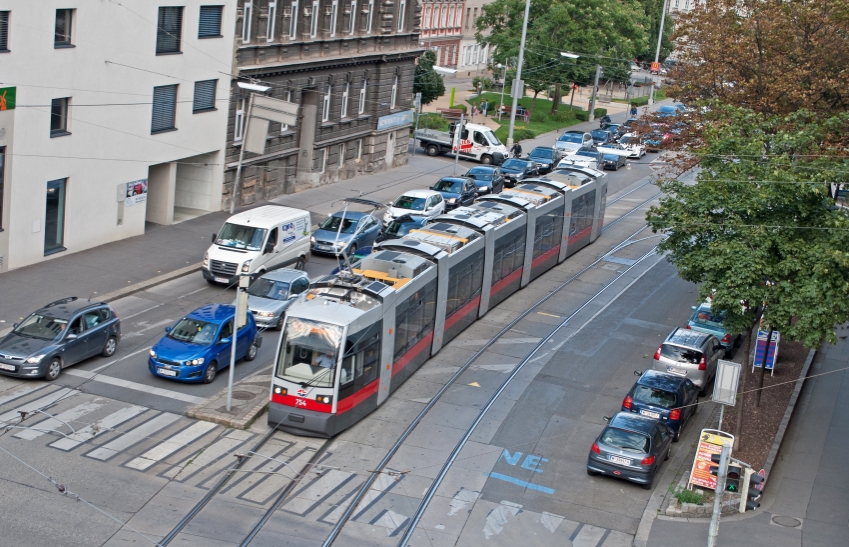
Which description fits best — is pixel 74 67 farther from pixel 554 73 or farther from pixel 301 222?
pixel 554 73

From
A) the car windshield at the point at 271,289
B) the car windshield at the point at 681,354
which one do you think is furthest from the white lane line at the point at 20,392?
the car windshield at the point at 681,354

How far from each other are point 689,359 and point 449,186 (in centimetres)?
2032

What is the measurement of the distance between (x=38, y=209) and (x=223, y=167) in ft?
33.2

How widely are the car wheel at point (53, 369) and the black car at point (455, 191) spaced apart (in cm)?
2293

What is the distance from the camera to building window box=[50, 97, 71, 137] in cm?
3256

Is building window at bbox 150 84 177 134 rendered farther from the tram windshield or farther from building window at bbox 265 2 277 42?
the tram windshield

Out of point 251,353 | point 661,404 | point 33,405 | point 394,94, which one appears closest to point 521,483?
point 661,404

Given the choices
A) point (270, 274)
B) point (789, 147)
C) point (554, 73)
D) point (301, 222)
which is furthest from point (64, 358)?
point (554, 73)

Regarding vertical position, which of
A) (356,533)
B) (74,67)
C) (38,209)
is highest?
(74,67)

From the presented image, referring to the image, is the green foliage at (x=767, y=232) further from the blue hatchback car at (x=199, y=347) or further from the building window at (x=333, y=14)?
the building window at (x=333, y=14)

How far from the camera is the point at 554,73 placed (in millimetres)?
72312

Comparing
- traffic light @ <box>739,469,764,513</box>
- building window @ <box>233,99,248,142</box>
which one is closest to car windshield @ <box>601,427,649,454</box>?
traffic light @ <box>739,469,764,513</box>

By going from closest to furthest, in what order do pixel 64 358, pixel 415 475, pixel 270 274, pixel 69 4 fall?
pixel 415 475, pixel 64 358, pixel 270 274, pixel 69 4

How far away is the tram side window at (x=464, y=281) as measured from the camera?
2821 cm
